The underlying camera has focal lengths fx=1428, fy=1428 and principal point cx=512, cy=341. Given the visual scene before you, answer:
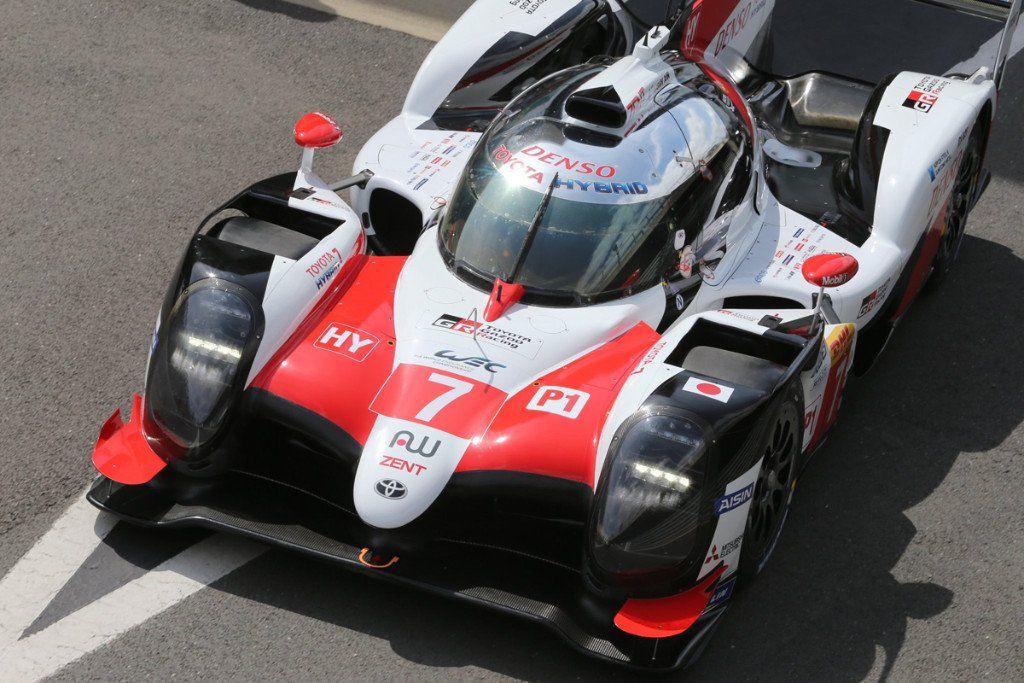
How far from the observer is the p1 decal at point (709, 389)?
4.59 metres

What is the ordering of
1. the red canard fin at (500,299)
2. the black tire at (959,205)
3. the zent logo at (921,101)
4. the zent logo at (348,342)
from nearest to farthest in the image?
the zent logo at (348,342)
the red canard fin at (500,299)
the zent logo at (921,101)
the black tire at (959,205)

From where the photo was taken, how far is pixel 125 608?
4.93 metres

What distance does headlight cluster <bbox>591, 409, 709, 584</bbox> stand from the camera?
175 inches

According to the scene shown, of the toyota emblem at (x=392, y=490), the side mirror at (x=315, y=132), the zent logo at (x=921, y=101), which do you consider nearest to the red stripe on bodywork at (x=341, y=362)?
the toyota emblem at (x=392, y=490)

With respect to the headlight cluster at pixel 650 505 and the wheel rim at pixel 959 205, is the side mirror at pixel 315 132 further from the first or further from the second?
the wheel rim at pixel 959 205

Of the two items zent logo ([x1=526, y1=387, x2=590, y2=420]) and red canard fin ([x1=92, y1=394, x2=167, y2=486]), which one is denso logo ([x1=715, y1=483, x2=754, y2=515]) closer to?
zent logo ([x1=526, y1=387, x2=590, y2=420])

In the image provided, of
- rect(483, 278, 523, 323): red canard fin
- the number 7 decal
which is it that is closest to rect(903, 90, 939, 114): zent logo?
rect(483, 278, 523, 323): red canard fin

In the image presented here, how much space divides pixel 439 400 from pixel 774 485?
123cm

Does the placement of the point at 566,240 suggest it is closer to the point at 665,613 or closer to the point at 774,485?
the point at 774,485

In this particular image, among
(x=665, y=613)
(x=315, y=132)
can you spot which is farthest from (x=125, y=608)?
(x=315, y=132)

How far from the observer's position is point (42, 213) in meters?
7.29

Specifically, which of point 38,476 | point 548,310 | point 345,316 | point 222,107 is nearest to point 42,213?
point 222,107

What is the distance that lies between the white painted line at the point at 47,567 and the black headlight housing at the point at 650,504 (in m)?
1.92

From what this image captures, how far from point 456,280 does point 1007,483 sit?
237 centimetres
